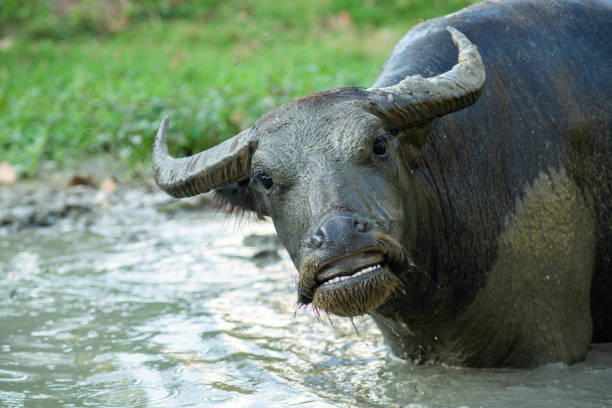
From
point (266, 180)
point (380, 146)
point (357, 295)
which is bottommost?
point (357, 295)

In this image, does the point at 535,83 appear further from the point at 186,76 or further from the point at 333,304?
the point at 186,76

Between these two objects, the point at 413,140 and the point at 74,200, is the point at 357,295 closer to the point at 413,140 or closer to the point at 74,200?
the point at 413,140

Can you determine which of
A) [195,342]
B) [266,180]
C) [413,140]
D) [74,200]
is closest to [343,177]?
[266,180]

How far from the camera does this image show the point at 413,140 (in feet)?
12.0

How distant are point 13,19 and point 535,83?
1410 cm

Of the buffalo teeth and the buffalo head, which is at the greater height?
the buffalo head

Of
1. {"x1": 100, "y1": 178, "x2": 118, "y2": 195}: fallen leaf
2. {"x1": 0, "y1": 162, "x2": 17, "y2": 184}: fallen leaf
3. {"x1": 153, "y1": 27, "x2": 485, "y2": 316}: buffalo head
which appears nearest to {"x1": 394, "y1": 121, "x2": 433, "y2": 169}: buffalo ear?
{"x1": 153, "y1": 27, "x2": 485, "y2": 316}: buffalo head

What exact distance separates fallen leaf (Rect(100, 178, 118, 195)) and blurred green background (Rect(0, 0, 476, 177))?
26 centimetres

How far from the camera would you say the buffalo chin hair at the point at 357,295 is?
307 centimetres

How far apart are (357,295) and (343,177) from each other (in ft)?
1.55

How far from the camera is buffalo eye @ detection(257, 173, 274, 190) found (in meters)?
3.51

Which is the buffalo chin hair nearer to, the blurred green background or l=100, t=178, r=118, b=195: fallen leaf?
the blurred green background

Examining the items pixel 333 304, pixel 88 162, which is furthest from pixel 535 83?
pixel 88 162

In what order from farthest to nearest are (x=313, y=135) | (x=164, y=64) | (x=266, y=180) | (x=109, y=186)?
(x=164, y=64)
(x=109, y=186)
(x=266, y=180)
(x=313, y=135)
